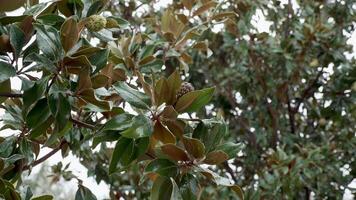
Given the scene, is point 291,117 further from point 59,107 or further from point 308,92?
point 59,107

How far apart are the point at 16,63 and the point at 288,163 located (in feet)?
5.30

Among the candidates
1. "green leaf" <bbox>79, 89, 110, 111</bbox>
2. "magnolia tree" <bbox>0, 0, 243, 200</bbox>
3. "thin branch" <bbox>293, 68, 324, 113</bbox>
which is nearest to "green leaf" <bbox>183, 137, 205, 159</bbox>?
"magnolia tree" <bbox>0, 0, 243, 200</bbox>

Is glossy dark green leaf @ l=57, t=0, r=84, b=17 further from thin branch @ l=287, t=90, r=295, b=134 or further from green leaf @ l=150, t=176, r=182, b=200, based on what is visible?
thin branch @ l=287, t=90, r=295, b=134

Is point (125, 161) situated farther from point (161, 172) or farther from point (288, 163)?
point (288, 163)

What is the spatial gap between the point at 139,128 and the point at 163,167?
8 cm

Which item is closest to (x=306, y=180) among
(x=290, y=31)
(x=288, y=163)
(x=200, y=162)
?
(x=288, y=163)

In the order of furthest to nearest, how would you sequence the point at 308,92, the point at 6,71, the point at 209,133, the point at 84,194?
1. the point at 308,92
2. the point at 84,194
3. the point at 209,133
4. the point at 6,71

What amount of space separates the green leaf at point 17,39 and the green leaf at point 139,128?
0.58 feet

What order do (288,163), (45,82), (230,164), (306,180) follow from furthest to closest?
1. (230,164)
2. (306,180)
3. (288,163)
4. (45,82)

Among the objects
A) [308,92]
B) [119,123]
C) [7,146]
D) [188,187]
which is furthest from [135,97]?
[308,92]

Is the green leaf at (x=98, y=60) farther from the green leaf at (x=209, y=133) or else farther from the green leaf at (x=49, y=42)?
the green leaf at (x=209, y=133)

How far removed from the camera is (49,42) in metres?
0.71

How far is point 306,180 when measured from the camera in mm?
2324

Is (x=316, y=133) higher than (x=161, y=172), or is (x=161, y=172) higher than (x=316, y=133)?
(x=161, y=172)
